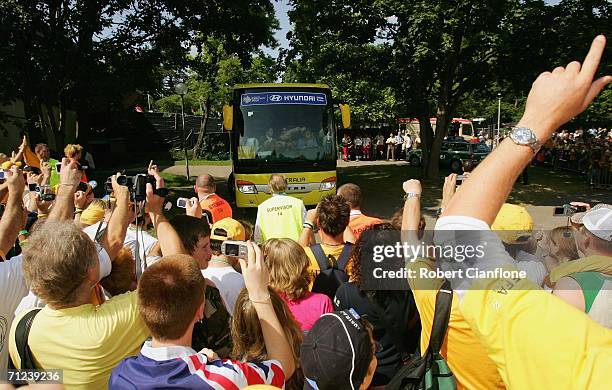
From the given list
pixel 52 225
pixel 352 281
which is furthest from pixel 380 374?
pixel 52 225

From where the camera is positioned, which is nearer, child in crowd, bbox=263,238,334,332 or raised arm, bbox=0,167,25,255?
child in crowd, bbox=263,238,334,332

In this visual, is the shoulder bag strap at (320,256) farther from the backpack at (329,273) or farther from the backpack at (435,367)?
the backpack at (435,367)

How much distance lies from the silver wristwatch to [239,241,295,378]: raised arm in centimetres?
134

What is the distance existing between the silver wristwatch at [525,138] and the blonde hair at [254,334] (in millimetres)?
1484

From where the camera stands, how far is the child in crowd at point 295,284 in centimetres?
297

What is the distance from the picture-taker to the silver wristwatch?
1.20m

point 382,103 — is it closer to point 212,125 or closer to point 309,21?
point 212,125

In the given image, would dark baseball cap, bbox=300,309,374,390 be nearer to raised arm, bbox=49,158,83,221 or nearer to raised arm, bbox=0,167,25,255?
raised arm, bbox=49,158,83,221

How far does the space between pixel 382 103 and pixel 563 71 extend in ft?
117

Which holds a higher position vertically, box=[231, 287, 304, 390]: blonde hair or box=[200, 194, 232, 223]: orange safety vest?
box=[200, 194, 232, 223]: orange safety vest

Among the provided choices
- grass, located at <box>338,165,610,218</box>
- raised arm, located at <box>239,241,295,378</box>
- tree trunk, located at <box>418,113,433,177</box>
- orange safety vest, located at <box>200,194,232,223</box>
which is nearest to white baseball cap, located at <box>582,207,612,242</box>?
raised arm, located at <box>239,241,295,378</box>

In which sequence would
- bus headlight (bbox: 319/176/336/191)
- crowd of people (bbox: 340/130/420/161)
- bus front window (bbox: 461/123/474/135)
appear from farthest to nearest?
bus front window (bbox: 461/123/474/135), crowd of people (bbox: 340/130/420/161), bus headlight (bbox: 319/176/336/191)

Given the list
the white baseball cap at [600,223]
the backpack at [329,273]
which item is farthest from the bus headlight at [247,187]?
the white baseball cap at [600,223]

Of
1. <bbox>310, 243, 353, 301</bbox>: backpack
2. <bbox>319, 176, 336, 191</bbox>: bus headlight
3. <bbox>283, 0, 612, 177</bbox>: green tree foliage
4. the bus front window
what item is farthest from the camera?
the bus front window
